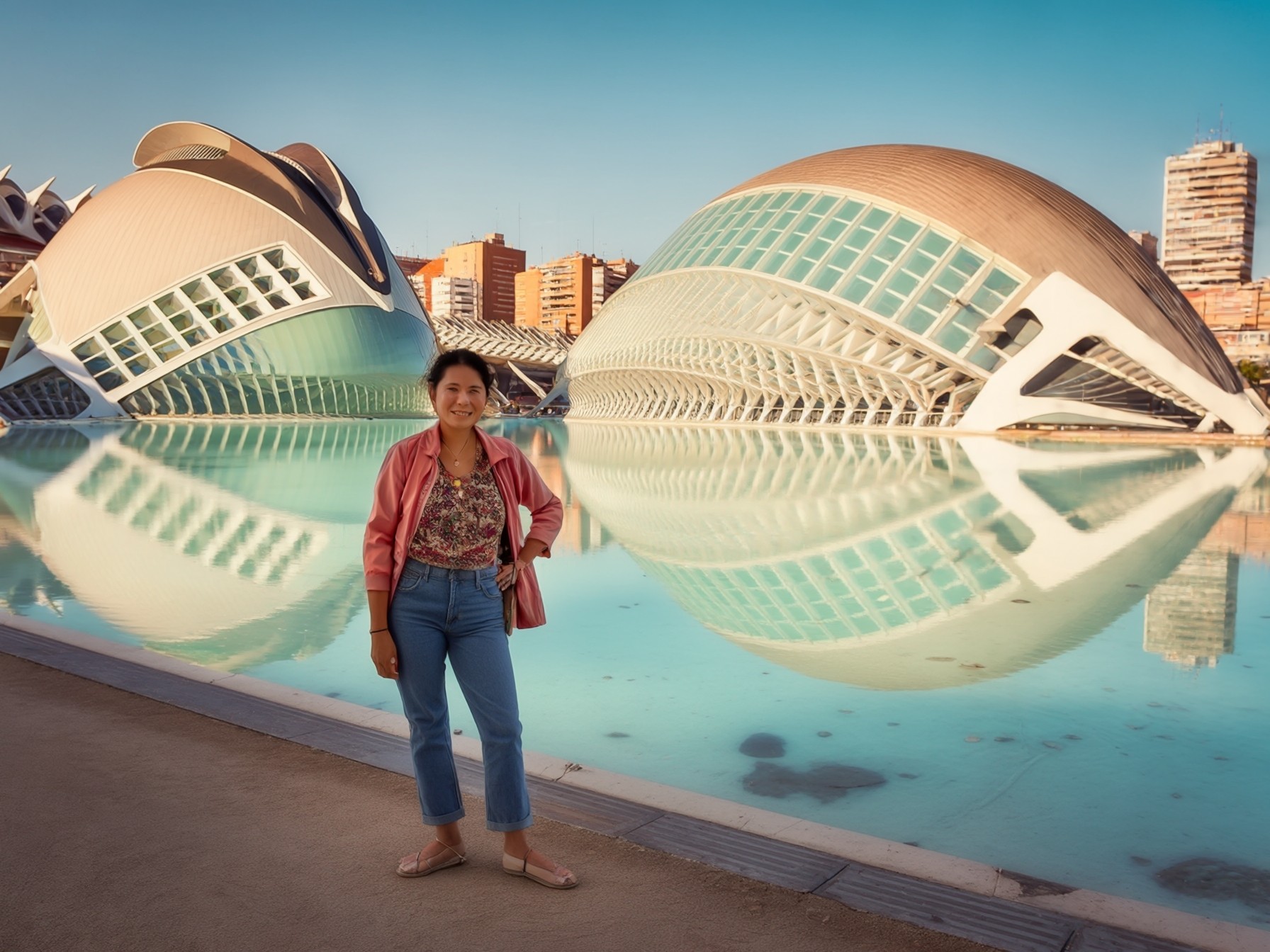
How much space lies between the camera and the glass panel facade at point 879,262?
33531 millimetres

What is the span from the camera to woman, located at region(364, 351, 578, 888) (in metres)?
3.10

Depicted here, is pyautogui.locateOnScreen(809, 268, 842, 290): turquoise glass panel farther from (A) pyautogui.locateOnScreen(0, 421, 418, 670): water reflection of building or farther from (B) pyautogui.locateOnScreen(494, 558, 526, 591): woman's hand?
(B) pyautogui.locateOnScreen(494, 558, 526, 591): woman's hand

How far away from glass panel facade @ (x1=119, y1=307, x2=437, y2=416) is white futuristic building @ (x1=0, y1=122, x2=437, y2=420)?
0.07 meters

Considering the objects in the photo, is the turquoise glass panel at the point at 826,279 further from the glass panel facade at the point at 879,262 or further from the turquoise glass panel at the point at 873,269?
the turquoise glass panel at the point at 873,269

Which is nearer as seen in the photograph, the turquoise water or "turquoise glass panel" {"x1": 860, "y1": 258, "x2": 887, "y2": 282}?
the turquoise water

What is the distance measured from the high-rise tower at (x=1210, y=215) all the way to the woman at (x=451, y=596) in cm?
16895

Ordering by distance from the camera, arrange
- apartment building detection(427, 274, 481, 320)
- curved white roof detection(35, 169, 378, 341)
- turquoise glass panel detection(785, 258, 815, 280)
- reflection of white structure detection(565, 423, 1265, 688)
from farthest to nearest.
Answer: apartment building detection(427, 274, 481, 320) → curved white roof detection(35, 169, 378, 341) → turquoise glass panel detection(785, 258, 815, 280) → reflection of white structure detection(565, 423, 1265, 688)

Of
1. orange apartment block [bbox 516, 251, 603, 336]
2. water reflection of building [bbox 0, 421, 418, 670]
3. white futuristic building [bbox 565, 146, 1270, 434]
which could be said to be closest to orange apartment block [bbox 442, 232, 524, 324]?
orange apartment block [bbox 516, 251, 603, 336]

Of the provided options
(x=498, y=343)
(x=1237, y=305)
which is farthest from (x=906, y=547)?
(x=1237, y=305)

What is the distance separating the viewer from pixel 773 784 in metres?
4.38

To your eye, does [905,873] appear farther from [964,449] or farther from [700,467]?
[964,449]

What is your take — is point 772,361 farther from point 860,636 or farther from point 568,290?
point 568,290

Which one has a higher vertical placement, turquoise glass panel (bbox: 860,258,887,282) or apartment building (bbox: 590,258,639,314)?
apartment building (bbox: 590,258,639,314)

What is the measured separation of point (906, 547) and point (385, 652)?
26.5 ft
